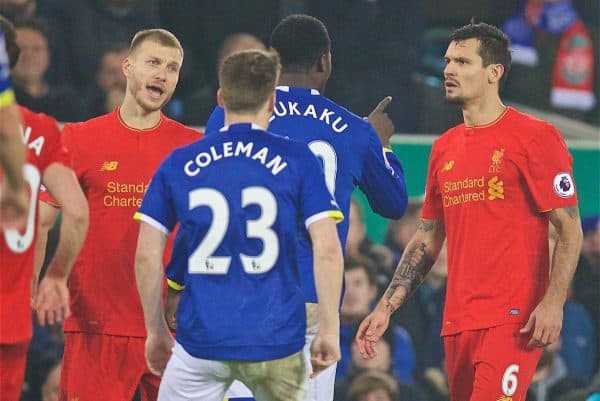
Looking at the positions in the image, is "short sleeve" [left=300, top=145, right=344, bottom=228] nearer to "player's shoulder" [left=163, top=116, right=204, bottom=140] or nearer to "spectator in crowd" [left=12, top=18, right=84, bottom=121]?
"player's shoulder" [left=163, top=116, right=204, bottom=140]

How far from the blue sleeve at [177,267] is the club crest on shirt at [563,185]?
1760mm

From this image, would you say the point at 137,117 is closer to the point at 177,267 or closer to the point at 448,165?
the point at 177,267

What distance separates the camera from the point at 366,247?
1050 cm

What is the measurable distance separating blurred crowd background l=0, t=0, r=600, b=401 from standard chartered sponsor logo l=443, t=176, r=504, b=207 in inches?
110

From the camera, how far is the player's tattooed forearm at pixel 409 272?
23.4ft

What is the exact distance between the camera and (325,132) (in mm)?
6453

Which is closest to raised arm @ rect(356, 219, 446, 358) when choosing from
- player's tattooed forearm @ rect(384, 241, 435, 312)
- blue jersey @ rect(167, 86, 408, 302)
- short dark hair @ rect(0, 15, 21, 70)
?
player's tattooed forearm @ rect(384, 241, 435, 312)

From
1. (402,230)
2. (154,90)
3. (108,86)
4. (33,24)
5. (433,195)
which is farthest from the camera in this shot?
(402,230)

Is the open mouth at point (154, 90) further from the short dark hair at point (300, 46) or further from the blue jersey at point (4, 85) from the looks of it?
the blue jersey at point (4, 85)

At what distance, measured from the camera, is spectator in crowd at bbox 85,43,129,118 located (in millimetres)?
10188

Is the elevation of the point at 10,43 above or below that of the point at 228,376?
above

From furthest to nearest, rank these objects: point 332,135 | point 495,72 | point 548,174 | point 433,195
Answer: point 433,195 → point 495,72 → point 548,174 → point 332,135

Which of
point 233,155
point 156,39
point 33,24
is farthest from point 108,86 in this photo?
point 233,155

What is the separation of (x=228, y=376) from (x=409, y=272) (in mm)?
1875
